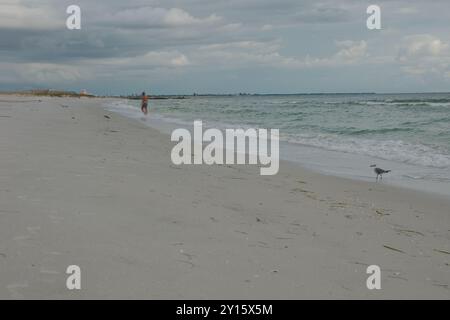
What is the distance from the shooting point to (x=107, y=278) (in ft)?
10.5

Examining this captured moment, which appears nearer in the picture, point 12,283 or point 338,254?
point 12,283

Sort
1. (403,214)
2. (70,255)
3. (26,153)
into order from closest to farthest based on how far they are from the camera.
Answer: (70,255) < (403,214) < (26,153)

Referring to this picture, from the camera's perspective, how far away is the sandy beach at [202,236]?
10.7 ft

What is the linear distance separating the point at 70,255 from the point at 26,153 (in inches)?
191

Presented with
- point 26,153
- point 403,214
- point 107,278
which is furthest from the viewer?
point 26,153

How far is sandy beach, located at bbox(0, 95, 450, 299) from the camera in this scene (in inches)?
128

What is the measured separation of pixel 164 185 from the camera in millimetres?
6309

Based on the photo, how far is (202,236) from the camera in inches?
167
